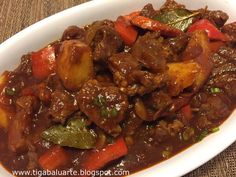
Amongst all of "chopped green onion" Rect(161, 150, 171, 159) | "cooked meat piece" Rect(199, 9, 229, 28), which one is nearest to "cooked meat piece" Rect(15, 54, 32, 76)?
"chopped green onion" Rect(161, 150, 171, 159)

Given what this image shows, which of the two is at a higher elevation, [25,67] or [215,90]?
[215,90]

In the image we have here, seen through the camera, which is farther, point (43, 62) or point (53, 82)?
point (43, 62)

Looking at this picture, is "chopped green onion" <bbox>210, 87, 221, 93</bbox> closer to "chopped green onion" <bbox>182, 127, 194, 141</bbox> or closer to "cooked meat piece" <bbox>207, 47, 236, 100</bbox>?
"cooked meat piece" <bbox>207, 47, 236, 100</bbox>

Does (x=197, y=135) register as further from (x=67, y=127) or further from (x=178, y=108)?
(x=67, y=127)

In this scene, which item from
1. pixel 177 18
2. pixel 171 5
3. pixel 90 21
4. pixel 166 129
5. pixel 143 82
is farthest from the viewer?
pixel 90 21

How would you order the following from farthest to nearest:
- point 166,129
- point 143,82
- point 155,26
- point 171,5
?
point 171,5
point 155,26
point 166,129
point 143,82

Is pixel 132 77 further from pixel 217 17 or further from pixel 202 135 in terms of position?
pixel 217 17

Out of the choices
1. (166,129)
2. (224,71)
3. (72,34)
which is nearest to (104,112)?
(166,129)

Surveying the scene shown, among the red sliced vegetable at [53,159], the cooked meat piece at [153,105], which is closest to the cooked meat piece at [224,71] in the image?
the cooked meat piece at [153,105]
